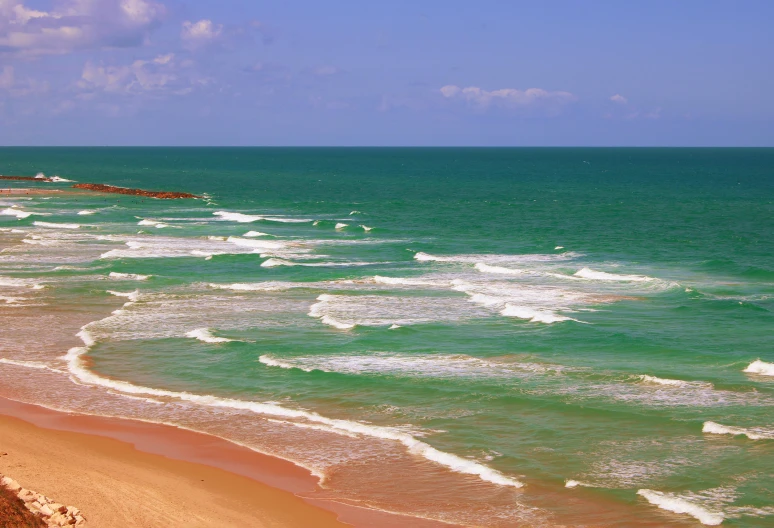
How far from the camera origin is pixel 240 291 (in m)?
41.5

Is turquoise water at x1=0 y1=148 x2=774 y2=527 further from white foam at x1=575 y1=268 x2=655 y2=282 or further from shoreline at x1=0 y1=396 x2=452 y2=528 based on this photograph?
shoreline at x1=0 y1=396 x2=452 y2=528

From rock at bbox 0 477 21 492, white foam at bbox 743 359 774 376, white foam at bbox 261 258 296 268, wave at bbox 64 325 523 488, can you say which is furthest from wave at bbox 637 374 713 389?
white foam at bbox 261 258 296 268

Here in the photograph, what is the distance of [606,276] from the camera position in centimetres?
4447

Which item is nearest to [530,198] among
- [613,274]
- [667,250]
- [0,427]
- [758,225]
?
[758,225]

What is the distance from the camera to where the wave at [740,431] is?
Result: 71.0 ft

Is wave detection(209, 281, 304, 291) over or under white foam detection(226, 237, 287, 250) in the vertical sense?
under

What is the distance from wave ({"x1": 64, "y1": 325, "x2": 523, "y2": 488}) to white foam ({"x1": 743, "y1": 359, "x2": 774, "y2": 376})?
11825mm

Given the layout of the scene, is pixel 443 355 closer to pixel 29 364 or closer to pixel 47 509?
pixel 29 364

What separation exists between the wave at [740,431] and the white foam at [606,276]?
→ 860 inches

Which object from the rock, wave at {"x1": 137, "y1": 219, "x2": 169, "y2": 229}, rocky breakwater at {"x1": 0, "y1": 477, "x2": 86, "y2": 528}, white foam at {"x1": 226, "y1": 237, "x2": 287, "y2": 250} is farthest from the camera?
wave at {"x1": 137, "y1": 219, "x2": 169, "y2": 229}

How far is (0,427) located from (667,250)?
42598mm

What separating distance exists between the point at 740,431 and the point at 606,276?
901 inches

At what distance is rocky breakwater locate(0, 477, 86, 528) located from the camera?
51.5 feet

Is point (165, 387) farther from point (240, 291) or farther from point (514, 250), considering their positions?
point (514, 250)
